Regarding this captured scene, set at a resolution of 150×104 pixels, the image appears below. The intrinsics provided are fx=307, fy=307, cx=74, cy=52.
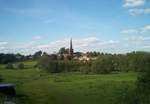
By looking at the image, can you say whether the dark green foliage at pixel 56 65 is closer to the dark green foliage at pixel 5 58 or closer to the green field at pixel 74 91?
the dark green foliage at pixel 5 58

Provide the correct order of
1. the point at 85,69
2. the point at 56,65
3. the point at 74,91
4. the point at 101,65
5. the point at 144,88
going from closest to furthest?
the point at 144,88
the point at 74,91
the point at 101,65
the point at 85,69
the point at 56,65

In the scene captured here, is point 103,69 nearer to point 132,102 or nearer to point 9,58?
point 9,58

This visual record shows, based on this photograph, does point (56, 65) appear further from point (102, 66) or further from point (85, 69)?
point (102, 66)

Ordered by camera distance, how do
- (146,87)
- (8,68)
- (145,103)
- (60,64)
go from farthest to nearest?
(8,68) → (60,64) → (146,87) → (145,103)

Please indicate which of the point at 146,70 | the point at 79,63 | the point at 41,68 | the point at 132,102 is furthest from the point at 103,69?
the point at 132,102

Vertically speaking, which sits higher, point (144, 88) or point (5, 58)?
point (5, 58)

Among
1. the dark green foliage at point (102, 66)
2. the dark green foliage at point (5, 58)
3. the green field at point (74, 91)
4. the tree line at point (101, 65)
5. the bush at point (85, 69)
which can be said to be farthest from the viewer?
the dark green foliage at point (5, 58)

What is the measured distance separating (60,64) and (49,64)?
3886mm

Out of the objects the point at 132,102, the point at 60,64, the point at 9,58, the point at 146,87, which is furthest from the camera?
the point at 9,58

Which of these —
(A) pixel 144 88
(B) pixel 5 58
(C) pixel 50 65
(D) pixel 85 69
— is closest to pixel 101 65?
(D) pixel 85 69

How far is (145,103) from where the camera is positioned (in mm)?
14844

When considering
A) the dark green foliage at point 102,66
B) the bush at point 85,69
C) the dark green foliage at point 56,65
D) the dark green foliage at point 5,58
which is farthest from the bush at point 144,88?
the dark green foliage at point 5,58

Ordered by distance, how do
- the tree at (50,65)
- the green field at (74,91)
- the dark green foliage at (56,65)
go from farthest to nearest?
the dark green foliage at (56,65) < the tree at (50,65) < the green field at (74,91)

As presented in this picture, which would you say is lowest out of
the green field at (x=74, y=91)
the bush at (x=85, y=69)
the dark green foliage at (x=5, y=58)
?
the green field at (x=74, y=91)
